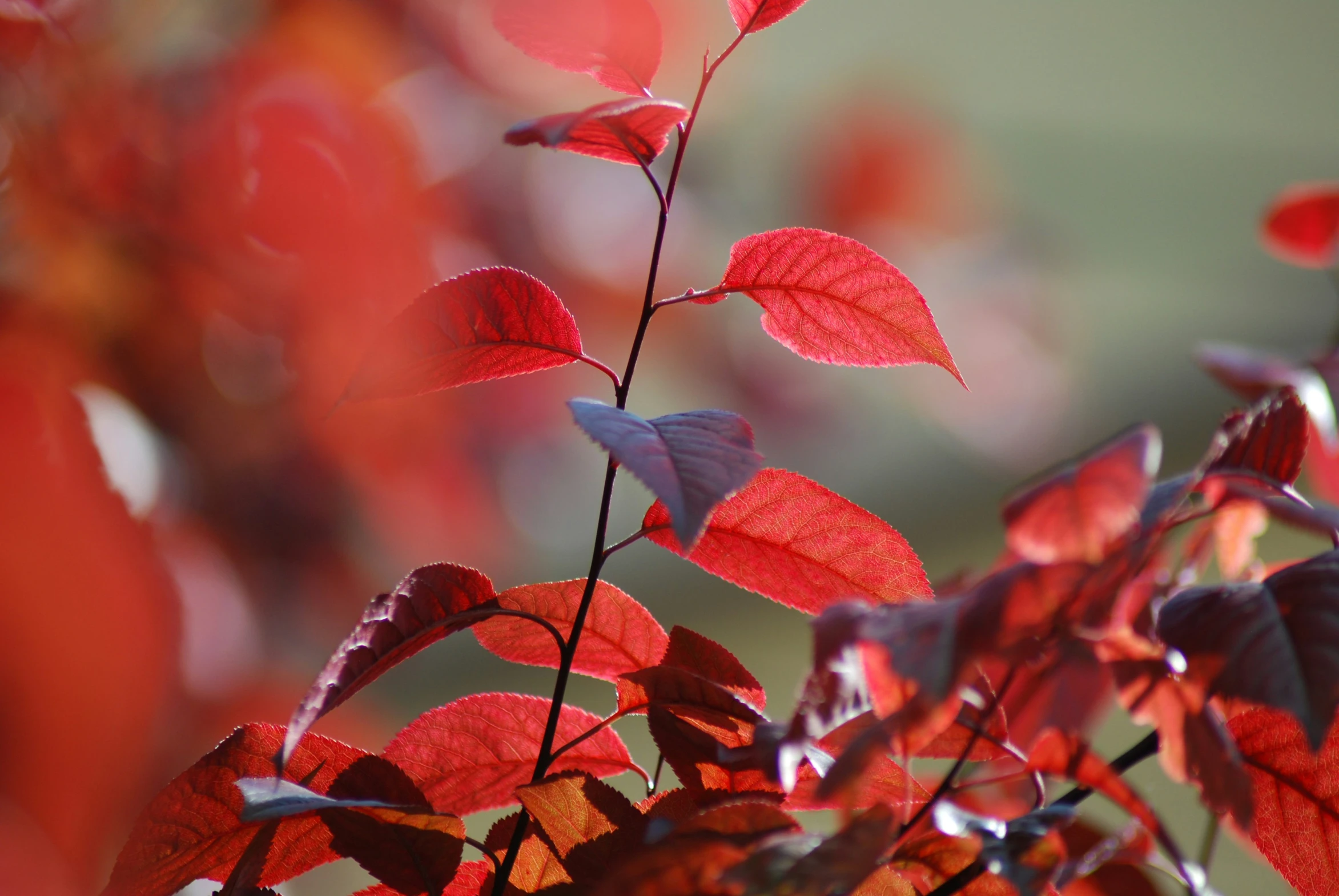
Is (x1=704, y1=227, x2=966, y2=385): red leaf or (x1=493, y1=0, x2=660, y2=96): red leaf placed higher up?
(x1=493, y1=0, x2=660, y2=96): red leaf

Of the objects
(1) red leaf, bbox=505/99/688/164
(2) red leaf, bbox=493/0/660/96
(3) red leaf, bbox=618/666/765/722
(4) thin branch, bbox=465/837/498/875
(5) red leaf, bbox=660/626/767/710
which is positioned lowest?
(4) thin branch, bbox=465/837/498/875

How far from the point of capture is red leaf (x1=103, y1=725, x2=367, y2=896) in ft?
0.89

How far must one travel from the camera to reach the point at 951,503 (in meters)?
2.41

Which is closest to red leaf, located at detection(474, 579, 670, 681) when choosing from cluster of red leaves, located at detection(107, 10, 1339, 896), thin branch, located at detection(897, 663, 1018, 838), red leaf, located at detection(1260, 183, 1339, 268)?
cluster of red leaves, located at detection(107, 10, 1339, 896)

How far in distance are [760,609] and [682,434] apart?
200 centimetres

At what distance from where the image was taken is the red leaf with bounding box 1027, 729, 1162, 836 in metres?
0.21

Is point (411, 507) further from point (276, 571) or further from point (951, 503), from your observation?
point (951, 503)

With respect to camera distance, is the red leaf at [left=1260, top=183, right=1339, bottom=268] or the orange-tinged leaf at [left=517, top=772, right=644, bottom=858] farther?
the red leaf at [left=1260, top=183, right=1339, bottom=268]

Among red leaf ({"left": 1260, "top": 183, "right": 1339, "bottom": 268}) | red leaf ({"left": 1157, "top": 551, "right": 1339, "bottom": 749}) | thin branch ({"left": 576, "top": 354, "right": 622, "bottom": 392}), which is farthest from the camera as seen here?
red leaf ({"left": 1260, "top": 183, "right": 1339, "bottom": 268})

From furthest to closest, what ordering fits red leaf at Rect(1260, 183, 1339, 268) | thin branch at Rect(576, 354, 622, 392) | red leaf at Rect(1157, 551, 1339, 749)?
red leaf at Rect(1260, 183, 1339, 268) < thin branch at Rect(576, 354, 622, 392) < red leaf at Rect(1157, 551, 1339, 749)

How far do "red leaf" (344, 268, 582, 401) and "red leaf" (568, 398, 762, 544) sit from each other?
0.18 ft

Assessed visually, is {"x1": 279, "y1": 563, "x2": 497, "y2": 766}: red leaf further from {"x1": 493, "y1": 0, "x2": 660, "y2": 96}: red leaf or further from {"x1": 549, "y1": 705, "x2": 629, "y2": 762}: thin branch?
Answer: {"x1": 493, "y1": 0, "x2": 660, "y2": 96}: red leaf

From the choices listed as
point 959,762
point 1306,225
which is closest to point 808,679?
point 959,762

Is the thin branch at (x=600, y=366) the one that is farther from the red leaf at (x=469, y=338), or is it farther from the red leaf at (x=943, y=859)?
the red leaf at (x=943, y=859)
